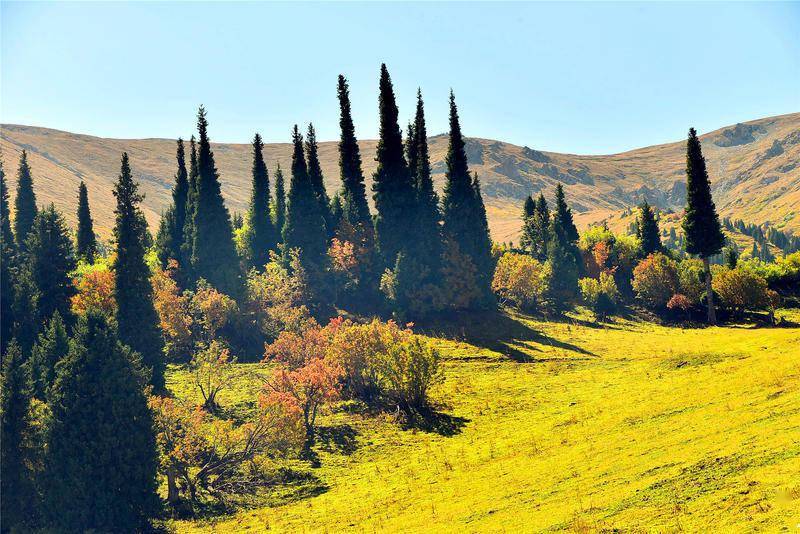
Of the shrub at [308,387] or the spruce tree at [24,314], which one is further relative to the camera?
the spruce tree at [24,314]

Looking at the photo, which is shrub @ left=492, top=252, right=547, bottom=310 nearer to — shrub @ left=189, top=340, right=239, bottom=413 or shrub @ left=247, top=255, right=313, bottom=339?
shrub @ left=247, top=255, right=313, bottom=339

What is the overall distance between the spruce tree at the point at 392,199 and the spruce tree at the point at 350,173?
11.9ft

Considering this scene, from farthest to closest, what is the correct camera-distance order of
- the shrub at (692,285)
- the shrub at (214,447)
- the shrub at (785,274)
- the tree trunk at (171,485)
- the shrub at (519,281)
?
the shrub at (519,281) < the shrub at (692,285) < the shrub at (785,274) < the shrub at (214,447) < the tree trunk at (171,485)

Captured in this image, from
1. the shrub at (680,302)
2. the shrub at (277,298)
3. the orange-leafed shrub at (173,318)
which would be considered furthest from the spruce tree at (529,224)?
the orange-leafed shrub at (173,318)

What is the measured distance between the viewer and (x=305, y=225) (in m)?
85.6

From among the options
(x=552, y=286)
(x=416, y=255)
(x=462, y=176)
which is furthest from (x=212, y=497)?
(x=552, y=286)

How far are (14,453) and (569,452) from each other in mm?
31799

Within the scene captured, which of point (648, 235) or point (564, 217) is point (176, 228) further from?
point (648, 235)

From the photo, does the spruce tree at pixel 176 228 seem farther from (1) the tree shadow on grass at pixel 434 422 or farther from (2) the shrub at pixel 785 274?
(2) the shrub at pixel 785 274

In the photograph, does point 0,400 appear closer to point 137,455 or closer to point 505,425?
point 137,455

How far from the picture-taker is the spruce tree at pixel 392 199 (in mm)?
85938

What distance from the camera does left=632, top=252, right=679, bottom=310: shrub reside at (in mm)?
91062

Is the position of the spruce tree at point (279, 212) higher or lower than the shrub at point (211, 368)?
higher

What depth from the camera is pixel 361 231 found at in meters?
88.9
